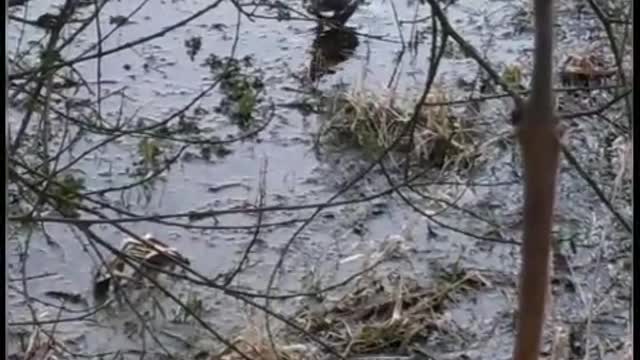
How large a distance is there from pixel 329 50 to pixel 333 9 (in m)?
0.19

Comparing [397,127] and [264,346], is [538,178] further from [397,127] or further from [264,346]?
[397,127]

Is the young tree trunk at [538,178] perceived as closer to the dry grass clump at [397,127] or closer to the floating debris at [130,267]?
the floating debris at [130,267]

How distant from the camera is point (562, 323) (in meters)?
1.63

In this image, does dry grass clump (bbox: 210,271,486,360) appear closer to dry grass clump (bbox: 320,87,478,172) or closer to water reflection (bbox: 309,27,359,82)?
dry grass clump (bbox: 320,87,478,172)

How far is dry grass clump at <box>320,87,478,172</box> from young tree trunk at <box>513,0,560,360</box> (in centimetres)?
168

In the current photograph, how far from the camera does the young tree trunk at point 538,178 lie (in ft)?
0.92

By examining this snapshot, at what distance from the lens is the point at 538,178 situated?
0.93 ft

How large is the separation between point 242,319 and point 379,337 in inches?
8.0

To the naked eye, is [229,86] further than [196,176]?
Yes

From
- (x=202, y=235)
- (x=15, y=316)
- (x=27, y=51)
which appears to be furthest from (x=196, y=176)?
(x=27, y=51)

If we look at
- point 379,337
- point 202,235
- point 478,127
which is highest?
point 478,127

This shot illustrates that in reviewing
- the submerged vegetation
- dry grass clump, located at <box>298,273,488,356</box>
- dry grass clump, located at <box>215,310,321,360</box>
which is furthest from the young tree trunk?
dry grass clump, located at <box>298,273,488,356</box>

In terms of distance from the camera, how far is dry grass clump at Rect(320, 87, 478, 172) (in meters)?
2.04

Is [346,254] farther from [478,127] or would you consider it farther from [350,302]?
[478,127]
